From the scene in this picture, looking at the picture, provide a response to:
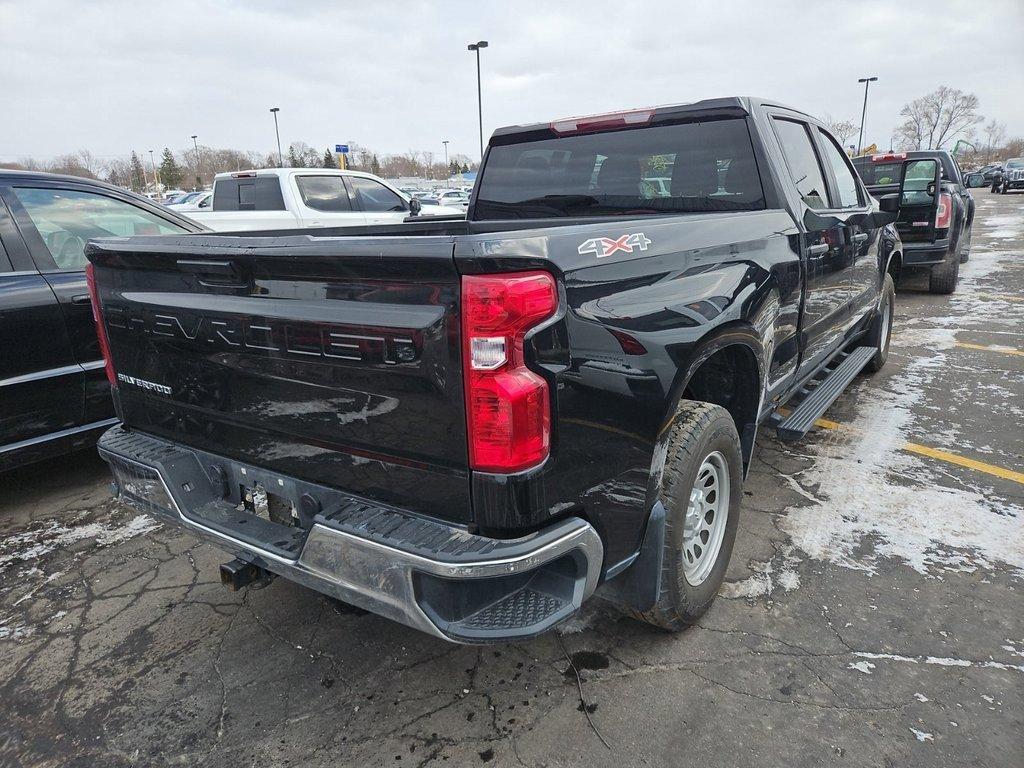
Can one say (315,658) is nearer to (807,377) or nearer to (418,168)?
(807,377)

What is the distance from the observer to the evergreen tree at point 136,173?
7606 cm

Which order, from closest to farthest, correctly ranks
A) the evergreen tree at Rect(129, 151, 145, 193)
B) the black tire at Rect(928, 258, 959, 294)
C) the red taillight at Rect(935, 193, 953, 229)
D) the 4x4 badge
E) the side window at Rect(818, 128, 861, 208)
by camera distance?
the 4x4 badge, the side window at Rect(818, 128, 861, 208), the red taillight at Rect(935, 193, 953, 229), the black tire at Rect(928, 258, 959, 294), the evergreen tree at Rect(129, 151, 145, 193)

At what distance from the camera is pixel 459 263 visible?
163 centimetres

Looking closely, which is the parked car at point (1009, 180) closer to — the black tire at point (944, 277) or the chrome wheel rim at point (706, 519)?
the black tire at point (944, 277)

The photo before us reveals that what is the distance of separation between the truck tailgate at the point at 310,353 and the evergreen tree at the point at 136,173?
85443mm

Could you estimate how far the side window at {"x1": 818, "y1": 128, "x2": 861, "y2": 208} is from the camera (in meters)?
4.34

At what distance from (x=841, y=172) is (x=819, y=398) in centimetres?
168

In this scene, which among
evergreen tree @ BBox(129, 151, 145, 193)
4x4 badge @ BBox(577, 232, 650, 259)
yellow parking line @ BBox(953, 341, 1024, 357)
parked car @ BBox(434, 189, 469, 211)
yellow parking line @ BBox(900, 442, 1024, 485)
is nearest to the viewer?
4x4 badge @ BBox(577, 232, 650, 259)

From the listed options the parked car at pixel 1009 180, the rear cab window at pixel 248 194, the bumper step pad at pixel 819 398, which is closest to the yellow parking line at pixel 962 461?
the bumper step pad at pixel 819 398

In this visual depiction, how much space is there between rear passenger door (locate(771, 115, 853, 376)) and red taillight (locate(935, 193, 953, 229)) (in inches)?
240

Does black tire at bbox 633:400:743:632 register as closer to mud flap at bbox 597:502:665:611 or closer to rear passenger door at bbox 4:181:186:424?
mud flap at bbox 597:502:665:611

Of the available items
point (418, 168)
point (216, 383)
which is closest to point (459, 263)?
point (216, 383)

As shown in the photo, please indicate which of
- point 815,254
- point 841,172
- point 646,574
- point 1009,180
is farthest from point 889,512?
point 1009,180

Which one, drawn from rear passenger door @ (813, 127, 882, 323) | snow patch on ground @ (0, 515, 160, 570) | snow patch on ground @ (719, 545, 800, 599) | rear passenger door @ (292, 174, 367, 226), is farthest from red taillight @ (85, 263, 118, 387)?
rear passenger door @ (292, 174, 367, 226)
